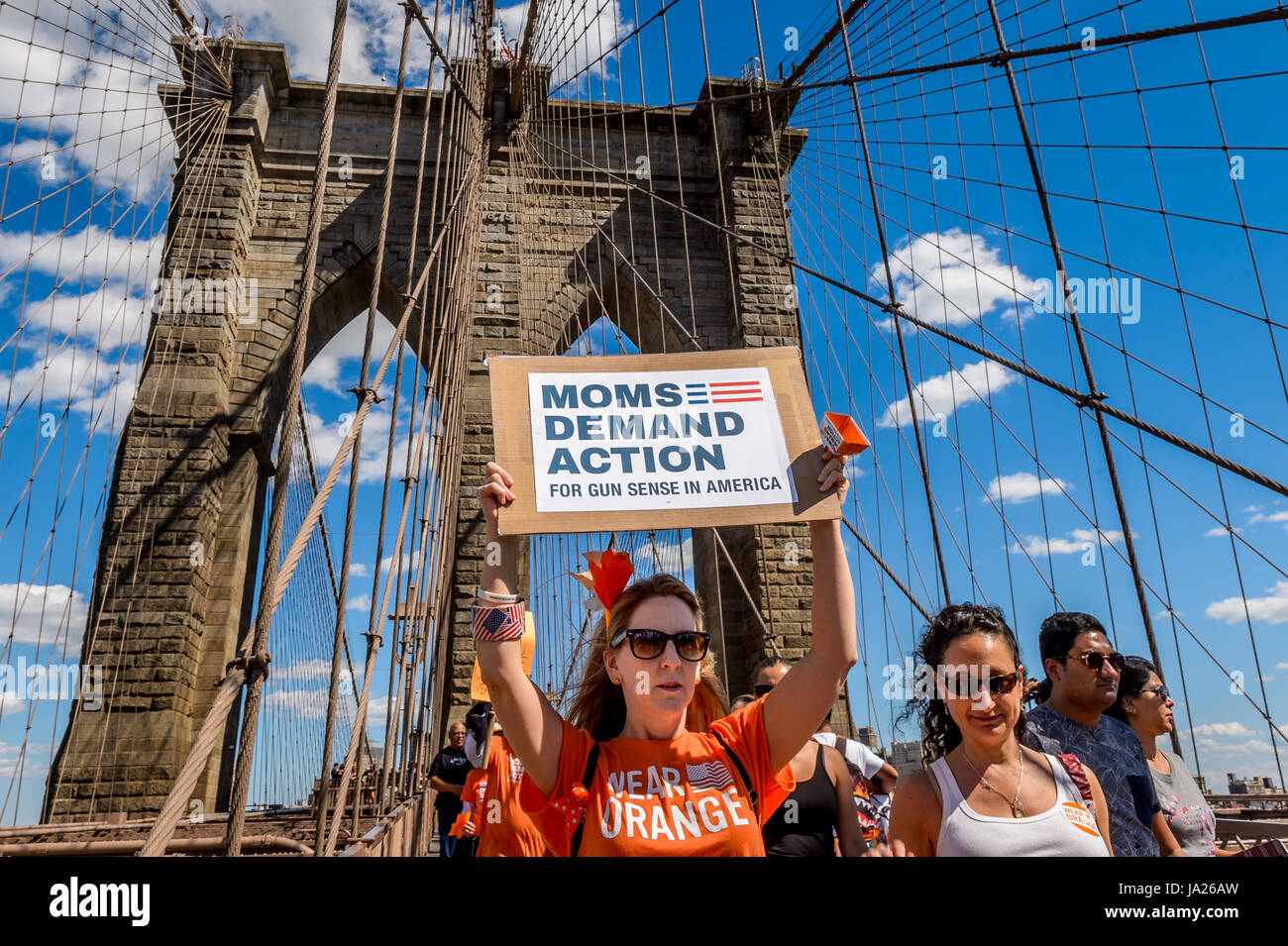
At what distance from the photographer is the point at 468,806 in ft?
8.34

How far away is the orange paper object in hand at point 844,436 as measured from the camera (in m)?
1.28

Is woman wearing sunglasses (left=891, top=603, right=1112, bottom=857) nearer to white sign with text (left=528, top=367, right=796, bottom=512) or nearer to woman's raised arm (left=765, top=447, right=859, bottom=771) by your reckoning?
woman's raised arm (left=765, top=447, right=859, bottom=771)

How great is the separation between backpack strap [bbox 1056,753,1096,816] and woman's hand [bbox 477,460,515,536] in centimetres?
104

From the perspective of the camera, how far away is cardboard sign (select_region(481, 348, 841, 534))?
54.9 inches

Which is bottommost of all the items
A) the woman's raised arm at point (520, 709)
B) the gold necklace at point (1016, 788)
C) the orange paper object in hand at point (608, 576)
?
the gold necklace at point (1016, 788)

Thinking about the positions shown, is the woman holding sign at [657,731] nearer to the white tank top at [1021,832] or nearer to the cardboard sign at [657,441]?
the cardboard sign at [657,441]

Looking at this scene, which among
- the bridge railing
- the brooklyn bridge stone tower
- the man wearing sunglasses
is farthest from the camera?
the brooklyn bridge stone tower

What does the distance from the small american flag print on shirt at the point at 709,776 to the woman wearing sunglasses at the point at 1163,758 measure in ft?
4.46

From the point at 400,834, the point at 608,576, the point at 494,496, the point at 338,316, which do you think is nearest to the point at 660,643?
the point at 608,576

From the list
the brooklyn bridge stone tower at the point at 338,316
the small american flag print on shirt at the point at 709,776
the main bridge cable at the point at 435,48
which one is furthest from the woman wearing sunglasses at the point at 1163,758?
the brooklyn bridge stone tower at the point at 338,316

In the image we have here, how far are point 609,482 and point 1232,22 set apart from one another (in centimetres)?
281

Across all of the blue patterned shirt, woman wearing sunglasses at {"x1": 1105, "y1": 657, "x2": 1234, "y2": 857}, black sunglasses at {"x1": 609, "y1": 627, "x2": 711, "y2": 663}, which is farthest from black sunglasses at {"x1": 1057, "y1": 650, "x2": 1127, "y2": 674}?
black sunglasses at {"x1": 609, "y1": 627, "x2": 711, "y2": 663}
